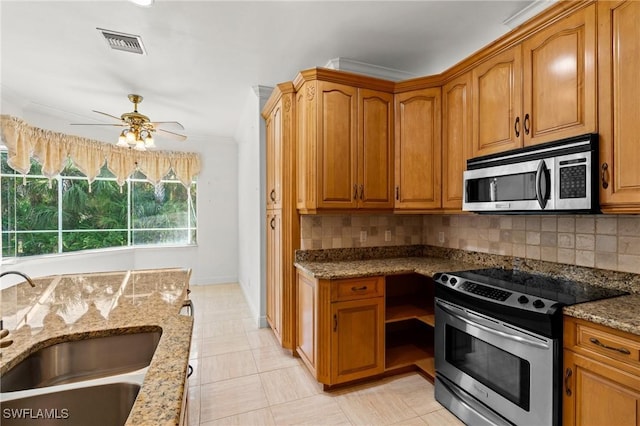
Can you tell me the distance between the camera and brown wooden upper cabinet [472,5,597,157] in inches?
62.9

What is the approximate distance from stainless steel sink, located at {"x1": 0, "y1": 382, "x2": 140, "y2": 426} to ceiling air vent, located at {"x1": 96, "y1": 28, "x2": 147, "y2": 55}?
267cm

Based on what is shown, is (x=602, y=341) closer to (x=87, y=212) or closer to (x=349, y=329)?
(x=349, y=329)

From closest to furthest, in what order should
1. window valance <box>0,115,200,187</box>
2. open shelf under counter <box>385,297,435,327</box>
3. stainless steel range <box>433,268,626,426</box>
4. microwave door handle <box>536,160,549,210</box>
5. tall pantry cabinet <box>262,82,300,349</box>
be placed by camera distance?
1. stainless steel range <box>433,268,626,426</box>
2. microwave door handle <box>536,160,549,210</box>
3. open shelf under counter <box>385,297,435,327</box>
4. tall pantry cabinet <box>262,82,300,349</box>
5. window valance <box>0,115,200,187</box>

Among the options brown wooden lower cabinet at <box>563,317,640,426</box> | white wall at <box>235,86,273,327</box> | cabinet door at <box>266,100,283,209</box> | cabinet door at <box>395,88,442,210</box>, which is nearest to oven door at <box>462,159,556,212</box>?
cabinet door at <box>395,88,442,210</box>

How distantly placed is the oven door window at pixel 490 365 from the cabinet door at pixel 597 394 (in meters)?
0.17

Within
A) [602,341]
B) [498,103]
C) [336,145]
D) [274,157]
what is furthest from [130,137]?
[602,341]

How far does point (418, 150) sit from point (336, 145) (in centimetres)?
73

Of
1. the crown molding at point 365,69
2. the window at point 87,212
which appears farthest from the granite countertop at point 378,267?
the window at point 87,212

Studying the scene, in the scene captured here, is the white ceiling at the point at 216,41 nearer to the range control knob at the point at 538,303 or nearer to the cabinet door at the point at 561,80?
the cabinet door at the point at 561,80

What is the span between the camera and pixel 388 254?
3.02 metres

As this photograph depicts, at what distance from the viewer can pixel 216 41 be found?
256 cm

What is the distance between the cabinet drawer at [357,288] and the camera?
86.4 inches

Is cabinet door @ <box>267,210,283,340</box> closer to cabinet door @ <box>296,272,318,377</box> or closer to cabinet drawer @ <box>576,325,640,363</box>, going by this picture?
cabinet door @ <box>296,272,318,377</box>

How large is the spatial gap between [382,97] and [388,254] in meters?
1.49
